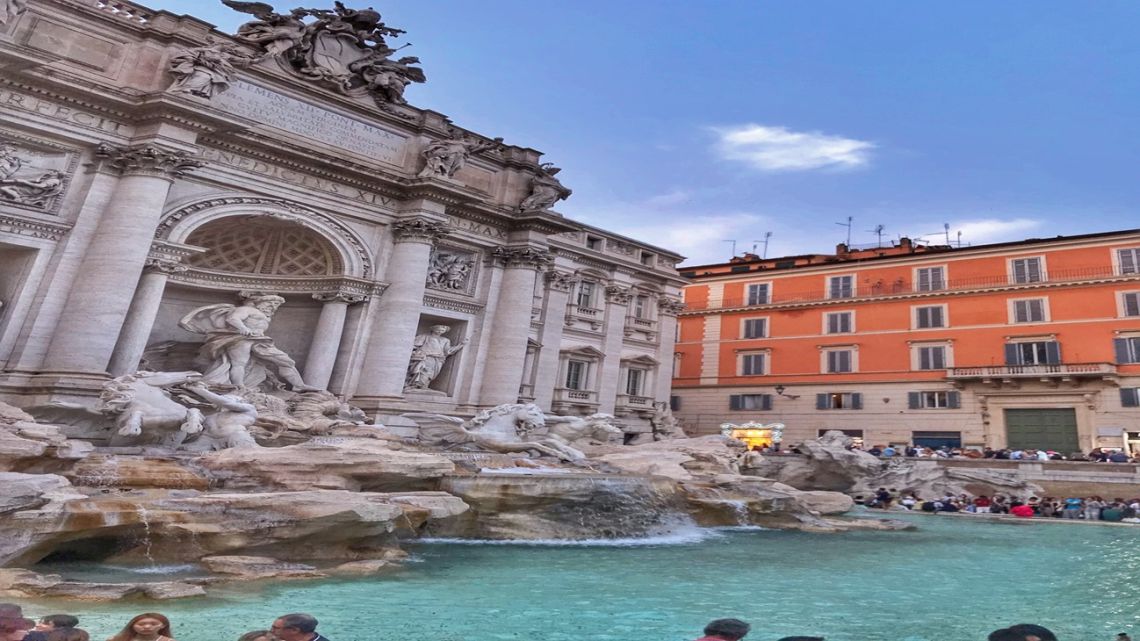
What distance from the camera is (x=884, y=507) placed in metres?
21.7

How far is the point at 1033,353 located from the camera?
30.2 metres

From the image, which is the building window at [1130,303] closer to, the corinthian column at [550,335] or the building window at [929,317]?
the building window at [929,317]

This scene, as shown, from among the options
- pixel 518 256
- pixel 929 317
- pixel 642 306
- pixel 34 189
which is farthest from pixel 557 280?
pixel 929 317

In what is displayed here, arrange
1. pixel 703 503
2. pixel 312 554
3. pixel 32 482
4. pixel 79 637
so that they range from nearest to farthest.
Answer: pixel 79 637 < pixel 32 482 < pixel 312 554 < pixel 703 503

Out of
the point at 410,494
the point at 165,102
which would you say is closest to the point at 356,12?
the point at 165,102

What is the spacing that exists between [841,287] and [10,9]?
115ft

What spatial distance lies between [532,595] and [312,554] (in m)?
3.18

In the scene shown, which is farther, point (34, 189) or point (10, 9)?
point (34, 189)

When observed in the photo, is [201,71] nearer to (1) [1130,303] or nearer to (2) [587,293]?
(2) [587,293]

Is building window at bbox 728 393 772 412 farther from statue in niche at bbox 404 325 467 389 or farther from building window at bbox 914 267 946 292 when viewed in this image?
statue in niche at bbox 404 325 467 389

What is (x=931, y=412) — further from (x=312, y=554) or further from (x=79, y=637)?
(x=79, y=637)

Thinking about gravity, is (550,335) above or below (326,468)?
above

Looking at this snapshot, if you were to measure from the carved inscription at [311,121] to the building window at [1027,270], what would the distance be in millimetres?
28916

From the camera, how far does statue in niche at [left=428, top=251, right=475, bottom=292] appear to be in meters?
20.8
